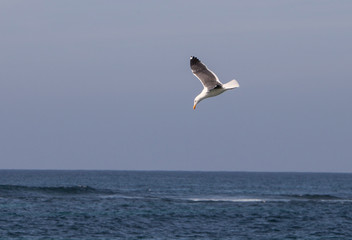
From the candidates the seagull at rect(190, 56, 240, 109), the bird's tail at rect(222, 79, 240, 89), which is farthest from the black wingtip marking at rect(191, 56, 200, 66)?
the bird's tail at rect(222, 79, 240, 89)

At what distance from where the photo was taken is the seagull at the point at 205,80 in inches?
763

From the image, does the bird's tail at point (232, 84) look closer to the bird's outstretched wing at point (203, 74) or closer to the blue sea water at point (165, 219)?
the bird's outstretched wing at point (203, 74)

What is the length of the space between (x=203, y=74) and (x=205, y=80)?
18 cm

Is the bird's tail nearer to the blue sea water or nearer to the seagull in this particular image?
the seagull

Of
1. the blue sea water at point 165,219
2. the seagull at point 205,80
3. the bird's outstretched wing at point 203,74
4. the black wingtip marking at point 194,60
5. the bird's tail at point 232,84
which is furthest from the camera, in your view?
the blue sea water at point 165,219

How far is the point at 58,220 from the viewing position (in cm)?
5016

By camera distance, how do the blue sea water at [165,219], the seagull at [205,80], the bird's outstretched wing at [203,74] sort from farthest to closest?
the blue sea water at [165,219] → the bird's outstretched wing at [203,74] → the seagull at [205,80]

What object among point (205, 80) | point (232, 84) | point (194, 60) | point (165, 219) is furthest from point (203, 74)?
point (165, 219)

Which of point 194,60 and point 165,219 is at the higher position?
Result: point 194,60

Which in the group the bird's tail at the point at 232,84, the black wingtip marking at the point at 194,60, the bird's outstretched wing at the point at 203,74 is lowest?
the bird's tail at the point at 232,84

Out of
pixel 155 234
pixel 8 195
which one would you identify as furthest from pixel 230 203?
pixel 155 234

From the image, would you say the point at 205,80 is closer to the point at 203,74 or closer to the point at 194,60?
the point at 203,74

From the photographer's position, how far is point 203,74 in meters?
19.9

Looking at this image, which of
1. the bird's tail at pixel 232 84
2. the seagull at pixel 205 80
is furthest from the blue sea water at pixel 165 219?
the bird's tail at pixel 232 84
